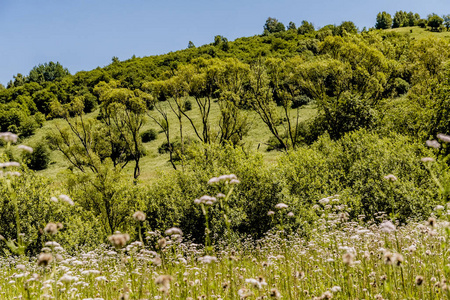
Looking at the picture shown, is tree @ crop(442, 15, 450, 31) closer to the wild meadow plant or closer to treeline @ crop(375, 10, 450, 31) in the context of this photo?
treeline @ crop(375, 10, 450, 31)

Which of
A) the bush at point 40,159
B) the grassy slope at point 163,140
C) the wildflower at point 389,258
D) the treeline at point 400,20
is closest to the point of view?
the wildflower at point 389,258

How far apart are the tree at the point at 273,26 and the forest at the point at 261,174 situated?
287ft

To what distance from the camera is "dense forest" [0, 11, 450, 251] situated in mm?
18172

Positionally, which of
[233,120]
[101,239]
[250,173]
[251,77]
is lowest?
[101,239]

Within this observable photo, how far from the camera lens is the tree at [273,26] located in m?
147

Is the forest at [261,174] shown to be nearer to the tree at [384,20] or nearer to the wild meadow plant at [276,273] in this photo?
the wild meadow plant at [276,273]

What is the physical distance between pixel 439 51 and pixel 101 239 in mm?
47227

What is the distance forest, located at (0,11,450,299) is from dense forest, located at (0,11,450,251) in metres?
0.13

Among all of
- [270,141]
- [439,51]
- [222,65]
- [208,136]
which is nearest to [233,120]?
[208,136]

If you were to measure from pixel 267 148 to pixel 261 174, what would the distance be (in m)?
Answer: 37.3

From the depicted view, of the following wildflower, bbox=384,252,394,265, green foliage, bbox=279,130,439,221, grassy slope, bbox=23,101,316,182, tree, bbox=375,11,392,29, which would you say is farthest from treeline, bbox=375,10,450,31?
wildflower, bbox=384,252,394,265

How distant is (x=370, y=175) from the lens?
20375 mm

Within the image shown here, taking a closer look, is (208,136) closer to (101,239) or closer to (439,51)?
(101,239)

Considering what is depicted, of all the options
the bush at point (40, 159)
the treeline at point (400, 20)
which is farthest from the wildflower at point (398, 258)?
the treeline at point (400, 20)
